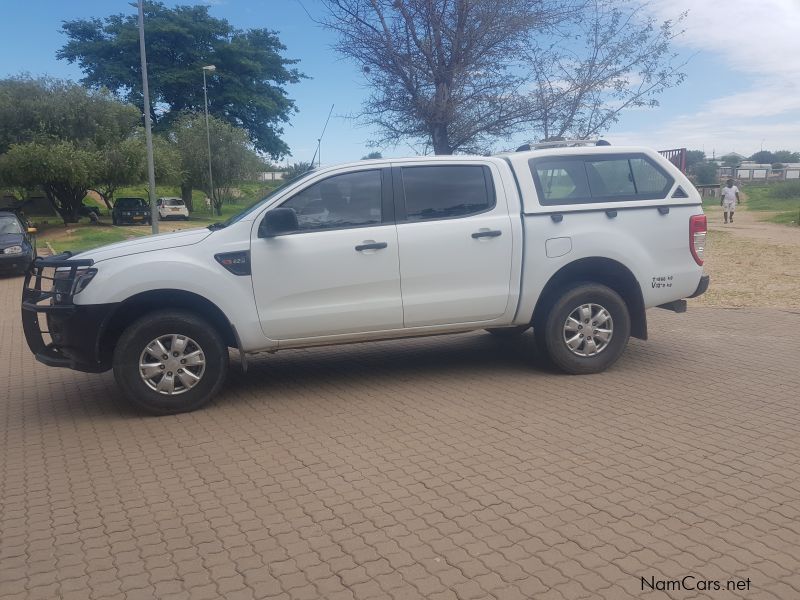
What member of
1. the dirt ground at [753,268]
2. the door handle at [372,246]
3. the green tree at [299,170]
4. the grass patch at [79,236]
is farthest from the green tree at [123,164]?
the door handle at [372,246]

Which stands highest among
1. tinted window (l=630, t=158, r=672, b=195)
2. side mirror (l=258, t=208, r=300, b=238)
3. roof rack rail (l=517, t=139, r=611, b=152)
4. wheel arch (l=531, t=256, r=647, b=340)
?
roof rack rail (l=517, t=139, r=611, b=152)

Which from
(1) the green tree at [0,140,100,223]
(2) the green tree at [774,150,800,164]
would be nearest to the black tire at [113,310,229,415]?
(1) the green tree at [0,140,100,223]

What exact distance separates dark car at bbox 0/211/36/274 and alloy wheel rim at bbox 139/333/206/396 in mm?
11813

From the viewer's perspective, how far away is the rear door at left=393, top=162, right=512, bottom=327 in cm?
612

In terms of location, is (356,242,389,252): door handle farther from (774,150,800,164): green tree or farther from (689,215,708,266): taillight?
(774,150,800,164): green tree

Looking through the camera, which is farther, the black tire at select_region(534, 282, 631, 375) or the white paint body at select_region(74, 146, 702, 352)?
the black tire at select_region(534, 282, 631, 375)

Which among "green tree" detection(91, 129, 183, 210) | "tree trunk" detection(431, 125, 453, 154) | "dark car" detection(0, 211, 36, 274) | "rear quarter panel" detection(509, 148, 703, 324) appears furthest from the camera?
"green tree" detection(91, 129, 183, 210)

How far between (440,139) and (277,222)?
289 inches

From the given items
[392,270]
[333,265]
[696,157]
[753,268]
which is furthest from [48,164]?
[696,157]

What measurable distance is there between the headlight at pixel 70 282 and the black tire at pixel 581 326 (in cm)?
375

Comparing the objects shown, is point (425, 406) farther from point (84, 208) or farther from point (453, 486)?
point (84, 208)

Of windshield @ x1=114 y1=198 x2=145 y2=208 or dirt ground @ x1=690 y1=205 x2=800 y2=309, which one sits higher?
windshield @ x1=114 y1=198 x2=145 y2=208

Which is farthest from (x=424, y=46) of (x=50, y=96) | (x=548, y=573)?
(x=50, y=96)

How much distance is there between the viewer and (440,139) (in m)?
12.6
